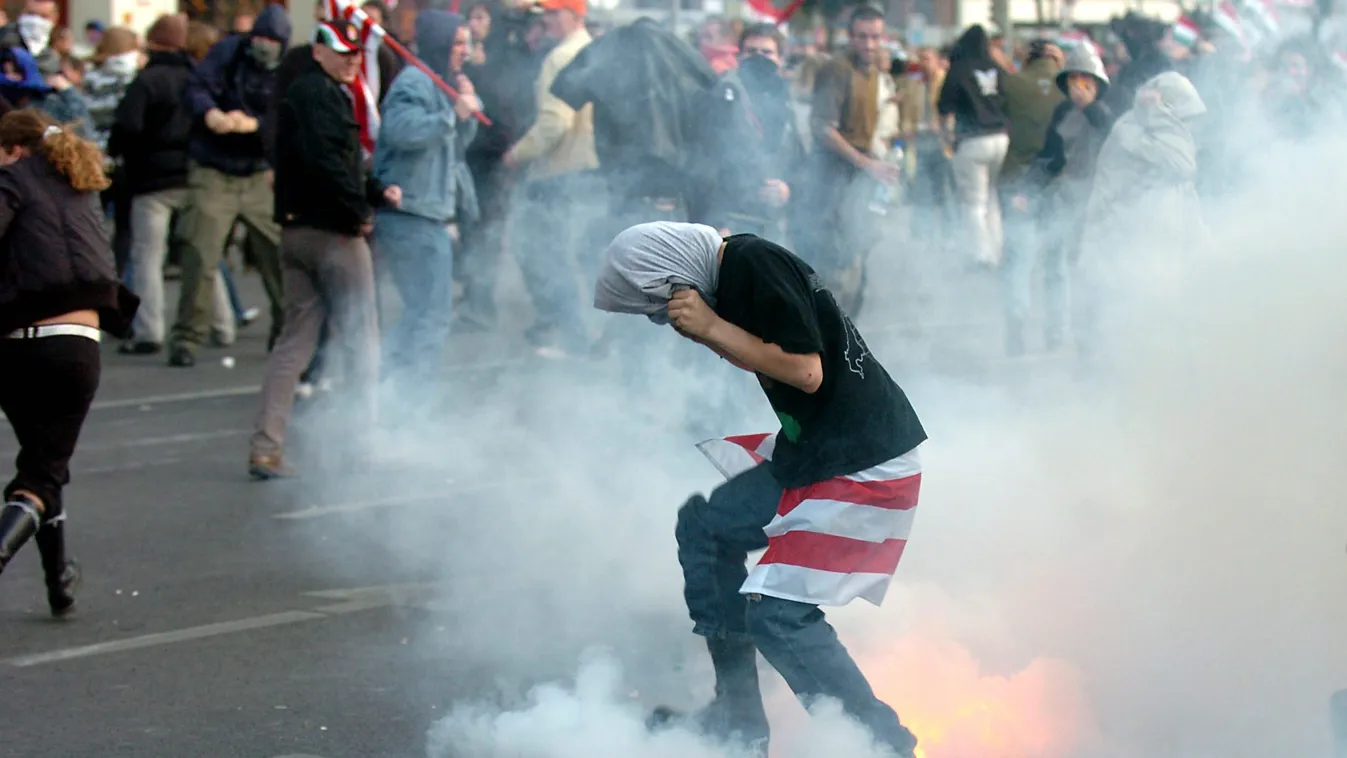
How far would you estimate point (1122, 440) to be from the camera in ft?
19.0

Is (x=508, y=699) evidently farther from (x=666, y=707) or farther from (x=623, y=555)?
(x=623, y=555)

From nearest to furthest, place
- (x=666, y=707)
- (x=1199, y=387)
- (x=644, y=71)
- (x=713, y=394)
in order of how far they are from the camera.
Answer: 1. (x=666, y=707)
2. (x=1199, y=387)
3. (x=713, y=394)
4. (x=644, y=71)

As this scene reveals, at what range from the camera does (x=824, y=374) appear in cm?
363

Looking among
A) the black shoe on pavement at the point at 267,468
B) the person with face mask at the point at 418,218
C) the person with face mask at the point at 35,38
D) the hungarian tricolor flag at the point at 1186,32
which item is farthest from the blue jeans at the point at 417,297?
the person with face mask at the point at 35,38

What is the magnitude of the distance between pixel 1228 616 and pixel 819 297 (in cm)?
160

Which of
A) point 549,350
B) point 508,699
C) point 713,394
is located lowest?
point 549,350

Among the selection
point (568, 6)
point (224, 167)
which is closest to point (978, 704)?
point (568, 6)

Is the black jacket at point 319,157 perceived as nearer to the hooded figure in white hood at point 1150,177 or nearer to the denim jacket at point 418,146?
the denim jacket at point 418,146

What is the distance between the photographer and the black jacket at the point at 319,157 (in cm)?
711

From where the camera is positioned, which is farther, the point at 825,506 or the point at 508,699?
the point at 508,699

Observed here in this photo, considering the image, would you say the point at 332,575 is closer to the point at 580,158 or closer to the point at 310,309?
the point at 310,309

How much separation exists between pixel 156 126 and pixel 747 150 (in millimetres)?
3669

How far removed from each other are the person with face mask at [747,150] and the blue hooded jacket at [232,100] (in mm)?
3086

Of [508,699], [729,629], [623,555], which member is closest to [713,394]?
[623,555]
